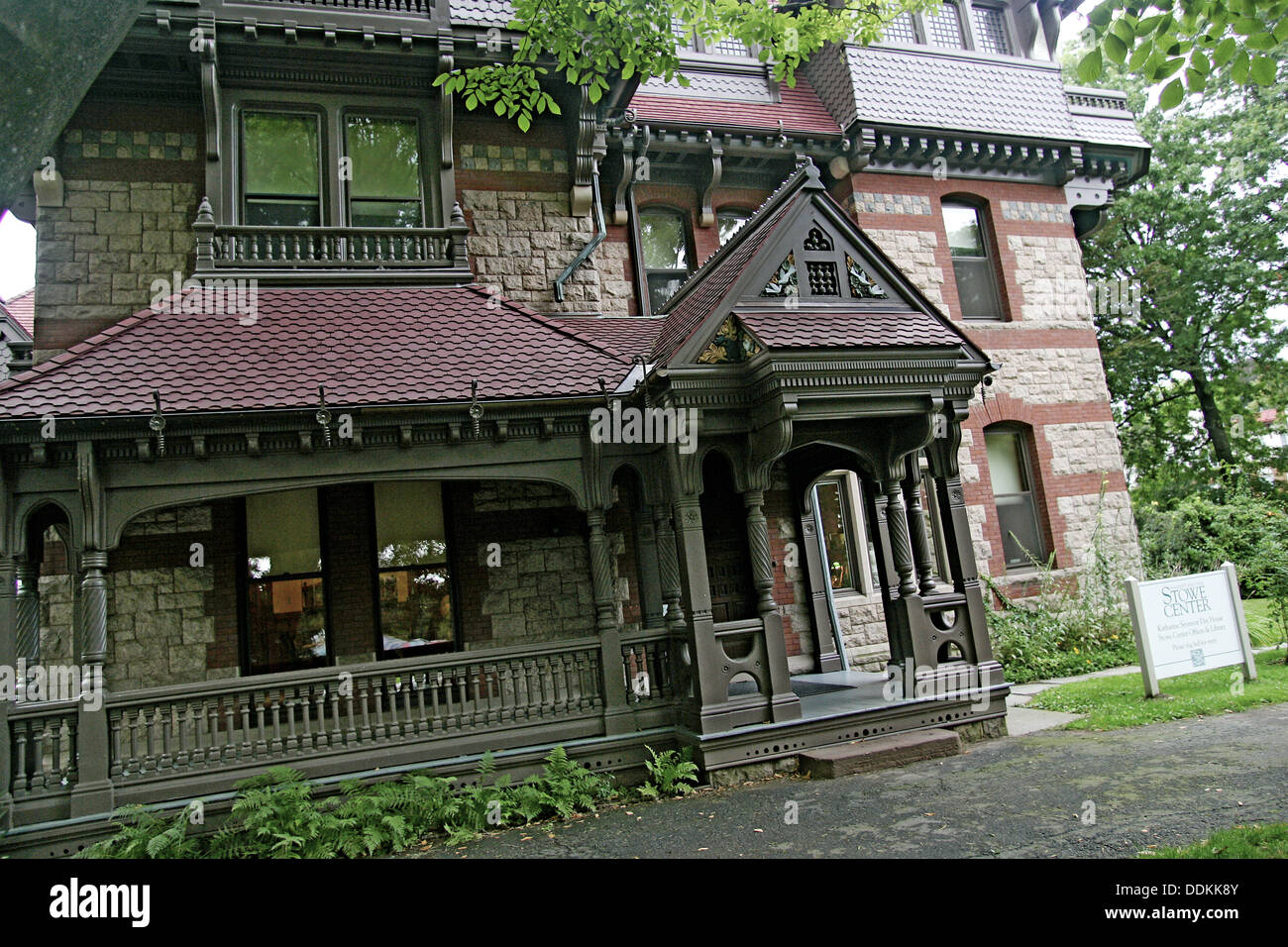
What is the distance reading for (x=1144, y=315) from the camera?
22766 millimetres

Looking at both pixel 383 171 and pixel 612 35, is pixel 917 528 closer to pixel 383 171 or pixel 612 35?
pixel 612 35

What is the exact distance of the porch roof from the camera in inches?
292

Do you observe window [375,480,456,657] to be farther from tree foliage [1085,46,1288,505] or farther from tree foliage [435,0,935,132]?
tree foliage [1085,46,1288,505]

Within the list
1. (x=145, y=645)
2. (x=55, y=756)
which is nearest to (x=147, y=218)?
(x=145, y=645)

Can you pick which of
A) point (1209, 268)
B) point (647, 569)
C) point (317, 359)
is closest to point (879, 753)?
point (647, 569)

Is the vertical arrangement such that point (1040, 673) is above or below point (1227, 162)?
below

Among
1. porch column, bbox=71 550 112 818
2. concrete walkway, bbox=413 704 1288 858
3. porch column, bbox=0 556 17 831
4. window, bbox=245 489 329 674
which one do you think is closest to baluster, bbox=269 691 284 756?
porch column, bbox=71 550 112 818

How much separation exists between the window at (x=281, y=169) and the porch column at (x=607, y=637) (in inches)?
238

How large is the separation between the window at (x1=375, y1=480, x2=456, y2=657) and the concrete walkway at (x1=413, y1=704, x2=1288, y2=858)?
12.2 ft

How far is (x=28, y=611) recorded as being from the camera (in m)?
7.44

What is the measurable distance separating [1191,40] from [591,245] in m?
7.87

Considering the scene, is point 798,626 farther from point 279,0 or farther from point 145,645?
point 279,0

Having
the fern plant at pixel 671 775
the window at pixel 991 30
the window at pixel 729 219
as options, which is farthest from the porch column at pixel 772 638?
the window at pixel 991 30

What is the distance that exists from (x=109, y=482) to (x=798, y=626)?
9.05 meters
